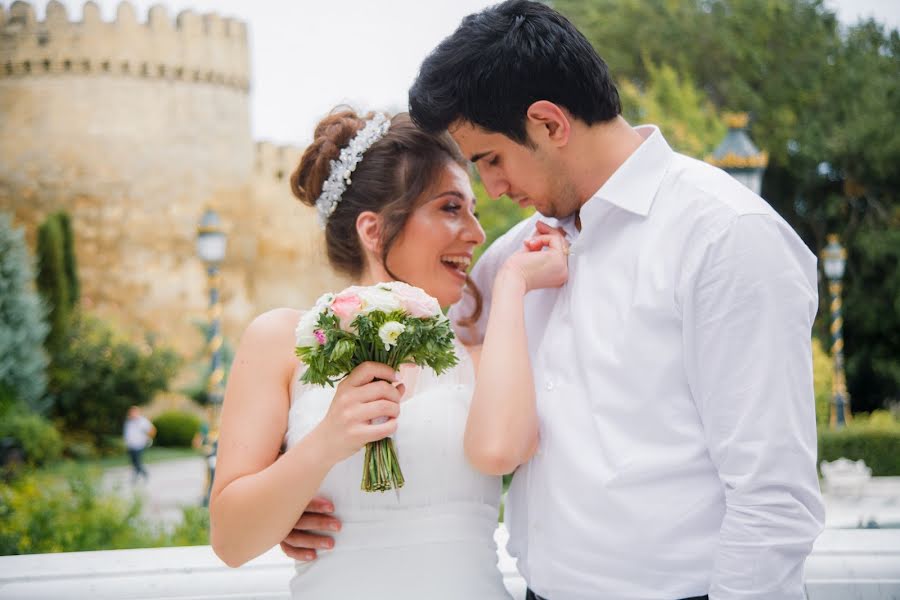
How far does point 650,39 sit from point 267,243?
10.7 m

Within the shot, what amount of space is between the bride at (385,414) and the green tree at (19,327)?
16322mm

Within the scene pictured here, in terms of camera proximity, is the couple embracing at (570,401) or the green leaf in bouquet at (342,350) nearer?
the couple embracing at (570,401)

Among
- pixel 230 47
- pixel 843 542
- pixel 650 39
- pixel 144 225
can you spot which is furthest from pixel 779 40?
pixel 843 542

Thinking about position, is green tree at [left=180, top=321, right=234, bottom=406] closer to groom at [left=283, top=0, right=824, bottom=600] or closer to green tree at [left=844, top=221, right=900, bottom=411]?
green tree at [left=844, top=221, right=900, bottom=411]

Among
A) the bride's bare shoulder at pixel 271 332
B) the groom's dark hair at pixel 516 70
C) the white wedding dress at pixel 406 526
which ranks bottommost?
the white wedding dress at pixel 406 526

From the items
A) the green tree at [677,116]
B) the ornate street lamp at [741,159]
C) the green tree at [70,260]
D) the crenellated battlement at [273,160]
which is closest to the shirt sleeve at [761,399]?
the ornate street lamp at [741,159]

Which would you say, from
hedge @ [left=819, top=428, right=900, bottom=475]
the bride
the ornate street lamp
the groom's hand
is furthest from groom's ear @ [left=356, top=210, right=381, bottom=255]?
hedge @ [left=819, top=428, right=900, bottom=475]

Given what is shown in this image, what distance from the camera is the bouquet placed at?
1970 millimetres

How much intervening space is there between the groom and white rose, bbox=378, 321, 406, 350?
33 cm

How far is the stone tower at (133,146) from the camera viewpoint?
23.0m

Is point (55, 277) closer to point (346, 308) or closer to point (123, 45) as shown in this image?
point (123, 45)

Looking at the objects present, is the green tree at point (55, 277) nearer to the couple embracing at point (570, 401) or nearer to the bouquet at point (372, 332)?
the couple embracing at point (570, 401)

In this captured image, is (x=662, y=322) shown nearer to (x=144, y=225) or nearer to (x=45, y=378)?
(x=45, y=378)

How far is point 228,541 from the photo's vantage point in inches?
84.1
